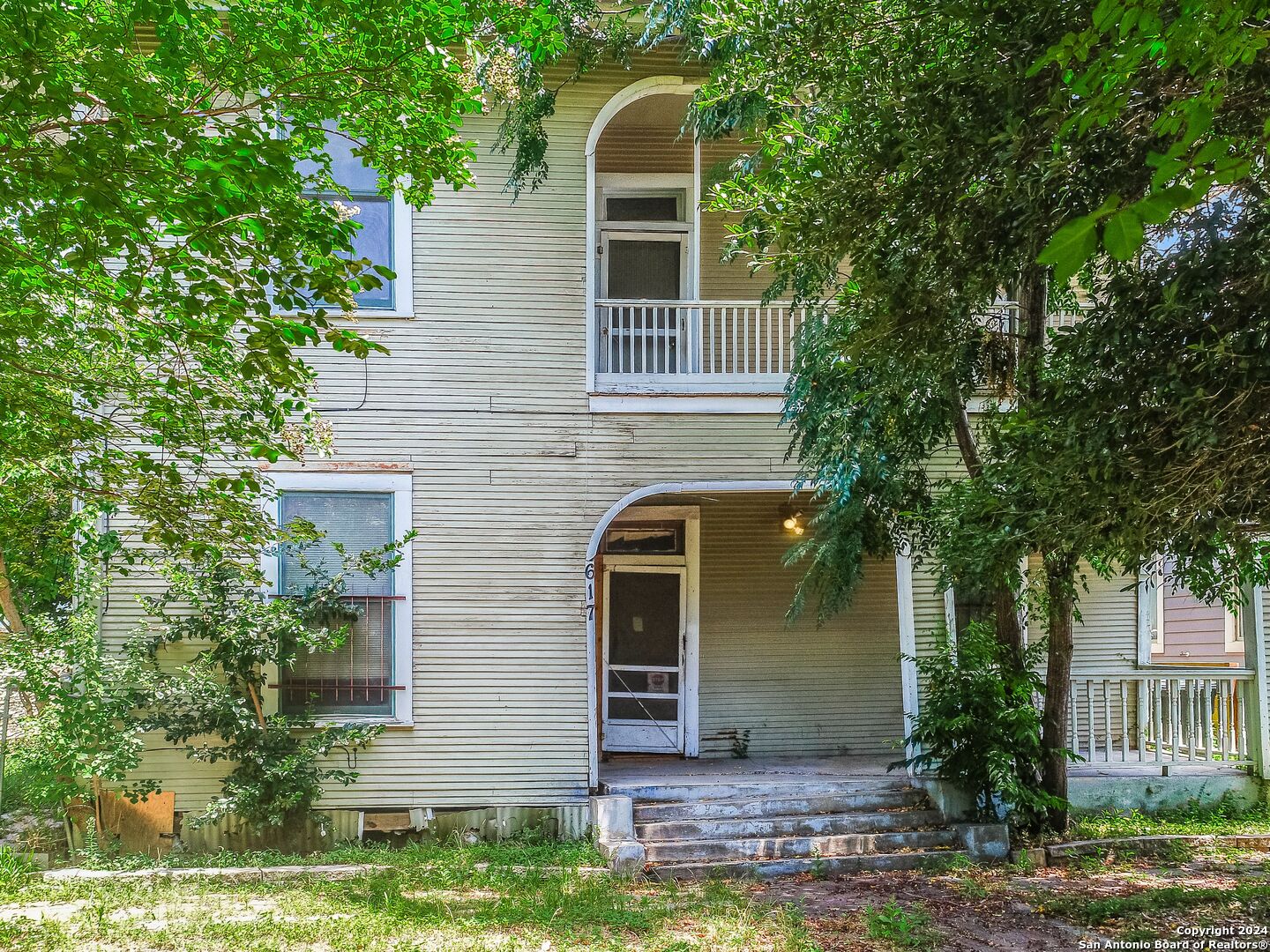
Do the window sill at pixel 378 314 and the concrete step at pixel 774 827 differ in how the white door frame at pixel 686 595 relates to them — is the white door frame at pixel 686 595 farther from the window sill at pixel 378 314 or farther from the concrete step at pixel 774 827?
the window sill at pixel 378 314

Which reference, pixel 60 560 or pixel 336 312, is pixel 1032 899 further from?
pixel 60 560

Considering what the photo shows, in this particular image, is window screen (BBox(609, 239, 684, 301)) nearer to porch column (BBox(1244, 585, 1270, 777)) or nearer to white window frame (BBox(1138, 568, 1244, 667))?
white window frame (BBox(1138, 568, 1244, 667))

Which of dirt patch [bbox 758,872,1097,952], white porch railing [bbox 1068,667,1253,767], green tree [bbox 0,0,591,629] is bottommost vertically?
dirt patch [bbox 758,872,1097,952]

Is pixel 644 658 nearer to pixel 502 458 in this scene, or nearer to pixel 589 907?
pixel 502 458

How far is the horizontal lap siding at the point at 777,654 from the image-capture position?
10.2m

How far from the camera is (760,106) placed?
23.0ft

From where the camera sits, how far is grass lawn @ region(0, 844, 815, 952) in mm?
5355

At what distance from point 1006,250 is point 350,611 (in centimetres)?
596

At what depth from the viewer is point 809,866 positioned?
7.13m

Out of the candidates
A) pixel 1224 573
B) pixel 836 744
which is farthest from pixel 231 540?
pixel 836 744

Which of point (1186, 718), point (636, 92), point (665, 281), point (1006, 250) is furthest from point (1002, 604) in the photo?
point (636, 92)

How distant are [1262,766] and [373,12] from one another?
10301 mm

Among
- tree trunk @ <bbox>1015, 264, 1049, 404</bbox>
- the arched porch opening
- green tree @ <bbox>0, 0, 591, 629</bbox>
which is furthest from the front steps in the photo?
green tree @ <bbox>0, 0, 591, 629</bbox>

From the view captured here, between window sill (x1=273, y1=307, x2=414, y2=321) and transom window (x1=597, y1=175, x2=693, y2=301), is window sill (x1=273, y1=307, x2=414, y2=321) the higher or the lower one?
the lower one
